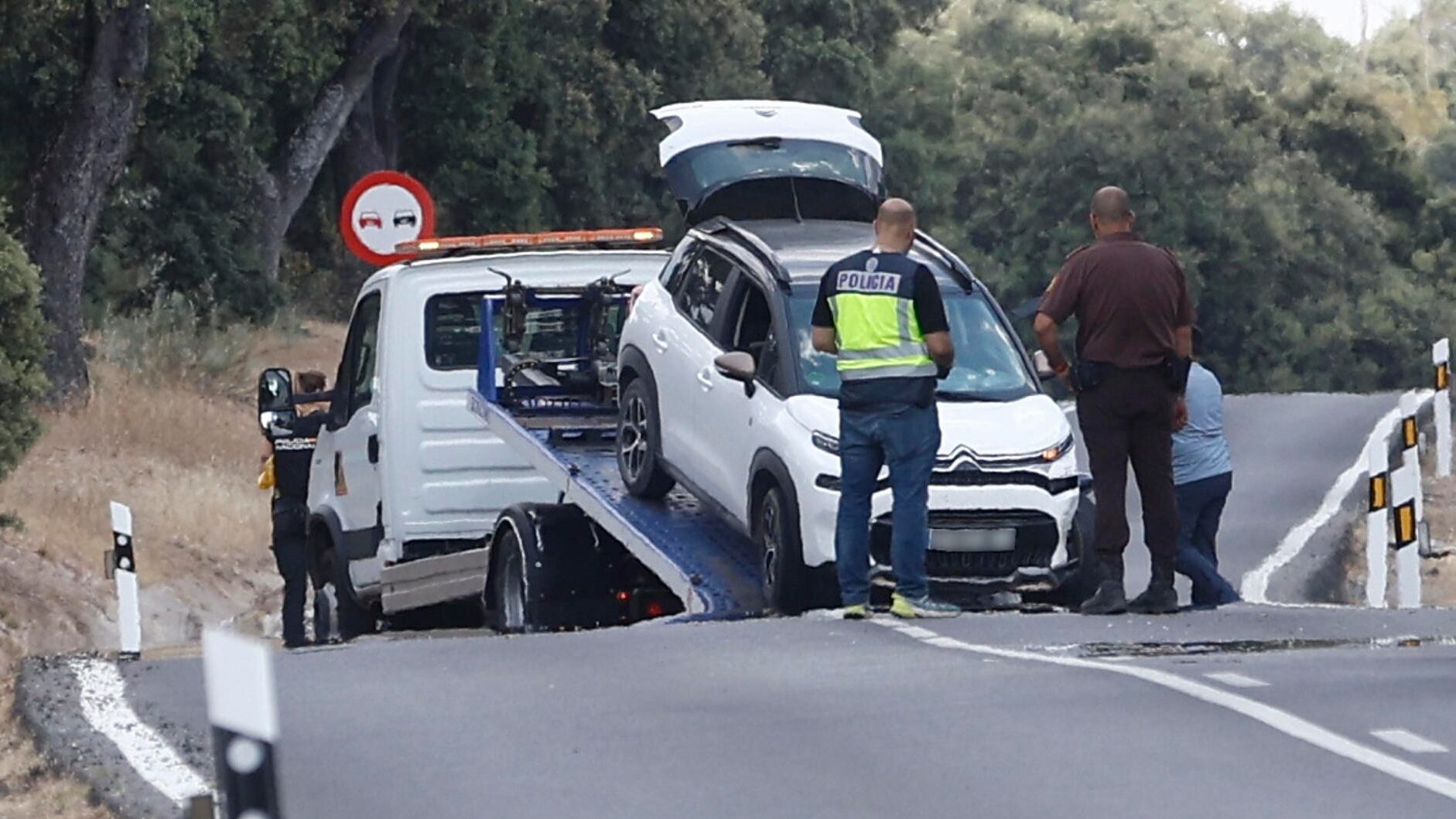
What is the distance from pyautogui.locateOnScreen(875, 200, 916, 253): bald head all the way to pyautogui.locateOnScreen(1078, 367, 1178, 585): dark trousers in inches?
40.3

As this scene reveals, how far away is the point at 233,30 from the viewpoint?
28.3m

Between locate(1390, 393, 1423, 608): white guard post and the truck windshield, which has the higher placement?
the truck windshield

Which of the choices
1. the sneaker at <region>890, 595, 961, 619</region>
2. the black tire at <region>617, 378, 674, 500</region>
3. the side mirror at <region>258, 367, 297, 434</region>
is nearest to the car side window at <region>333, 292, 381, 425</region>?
the side mirror at <region>258, 367, 297, 434</region>

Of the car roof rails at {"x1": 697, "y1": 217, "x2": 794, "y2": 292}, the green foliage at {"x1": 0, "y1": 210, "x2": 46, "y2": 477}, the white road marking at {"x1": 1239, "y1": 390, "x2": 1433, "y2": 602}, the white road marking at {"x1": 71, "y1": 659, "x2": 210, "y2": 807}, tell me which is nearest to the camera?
the white road marking at {"x1": 71, "y1": 659, "x2": 210, "y2": 807}

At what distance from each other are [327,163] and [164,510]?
622 inches

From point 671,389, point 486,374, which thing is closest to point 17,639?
point 486,374

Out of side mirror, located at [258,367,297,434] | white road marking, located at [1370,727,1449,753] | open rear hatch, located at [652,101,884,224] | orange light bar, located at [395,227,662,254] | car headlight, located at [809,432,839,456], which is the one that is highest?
open rear hatch, located at [652,101,884,224]

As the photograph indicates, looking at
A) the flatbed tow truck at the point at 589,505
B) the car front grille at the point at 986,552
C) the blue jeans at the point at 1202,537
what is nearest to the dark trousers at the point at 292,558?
the flatbed tow truck at the point at 589,505

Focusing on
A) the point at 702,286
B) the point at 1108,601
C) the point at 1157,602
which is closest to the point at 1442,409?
the point at 702,286

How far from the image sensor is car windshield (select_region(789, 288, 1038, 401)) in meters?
12.8

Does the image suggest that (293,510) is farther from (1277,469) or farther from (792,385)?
(1277,469)

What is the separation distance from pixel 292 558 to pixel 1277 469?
1209 cm

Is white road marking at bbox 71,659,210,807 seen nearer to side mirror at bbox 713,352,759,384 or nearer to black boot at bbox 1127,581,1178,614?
side mirror at bbox 713,352,759,384

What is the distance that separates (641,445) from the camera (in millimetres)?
13742
